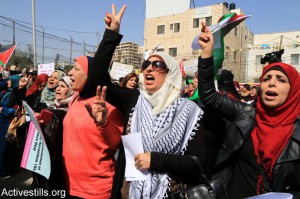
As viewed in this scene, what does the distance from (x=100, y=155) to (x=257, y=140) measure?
1230 mm

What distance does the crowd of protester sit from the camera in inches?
70.4

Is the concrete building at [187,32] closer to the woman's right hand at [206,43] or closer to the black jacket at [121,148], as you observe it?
the woman's right hand at [206,43]

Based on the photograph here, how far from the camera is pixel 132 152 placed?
187 centimetres

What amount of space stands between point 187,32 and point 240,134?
32.2m

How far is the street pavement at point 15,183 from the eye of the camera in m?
4.01

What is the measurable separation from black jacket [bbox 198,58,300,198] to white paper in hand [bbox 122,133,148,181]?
0.60m

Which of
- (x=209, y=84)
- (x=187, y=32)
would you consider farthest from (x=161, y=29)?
(x=209, y=84)

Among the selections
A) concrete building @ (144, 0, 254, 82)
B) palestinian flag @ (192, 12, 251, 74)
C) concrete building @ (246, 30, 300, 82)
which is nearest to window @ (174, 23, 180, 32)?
concrete building @ (144, 0, 254, 82)

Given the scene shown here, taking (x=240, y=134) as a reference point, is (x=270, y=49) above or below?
above

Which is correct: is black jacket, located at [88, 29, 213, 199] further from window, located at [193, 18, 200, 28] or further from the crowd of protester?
window, located at [193, 18, 200, 28]

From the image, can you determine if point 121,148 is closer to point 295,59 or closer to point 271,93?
point 271,93

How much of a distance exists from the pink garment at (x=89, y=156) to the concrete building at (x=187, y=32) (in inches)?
1125

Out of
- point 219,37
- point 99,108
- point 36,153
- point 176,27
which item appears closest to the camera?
point 99,108

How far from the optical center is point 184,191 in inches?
71.4
